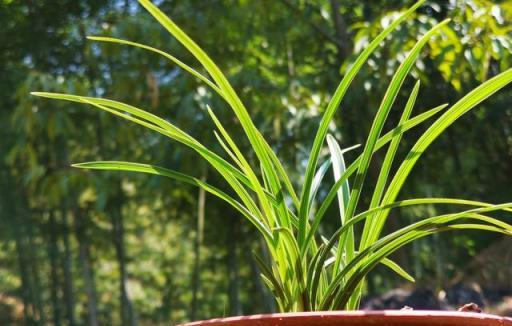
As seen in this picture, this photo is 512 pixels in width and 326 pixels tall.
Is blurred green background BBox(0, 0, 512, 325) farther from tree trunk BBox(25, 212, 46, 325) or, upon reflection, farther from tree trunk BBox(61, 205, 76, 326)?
tree trunk BBox(25, 212, 46, 325)

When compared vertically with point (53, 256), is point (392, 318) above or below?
below

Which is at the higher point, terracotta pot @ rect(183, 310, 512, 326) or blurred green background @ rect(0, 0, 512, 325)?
blurred green background @ rect(0, 0, 512, 325)

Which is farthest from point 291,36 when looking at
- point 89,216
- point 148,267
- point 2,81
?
point 148,267

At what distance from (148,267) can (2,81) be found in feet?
20.8

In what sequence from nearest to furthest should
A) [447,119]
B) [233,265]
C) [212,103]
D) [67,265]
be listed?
[447,119], [212,103], [67,265], [233,265]

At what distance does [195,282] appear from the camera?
5867 mm

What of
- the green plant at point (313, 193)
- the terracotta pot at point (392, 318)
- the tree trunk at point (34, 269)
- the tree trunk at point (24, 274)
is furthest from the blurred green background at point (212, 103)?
the terracotta pot at point (392, 318)

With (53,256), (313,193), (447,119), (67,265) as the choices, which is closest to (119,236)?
(67,265)

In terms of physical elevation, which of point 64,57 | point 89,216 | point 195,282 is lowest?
point 195,282

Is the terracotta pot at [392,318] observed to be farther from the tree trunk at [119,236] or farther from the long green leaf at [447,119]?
the tree trunk at [119,236]

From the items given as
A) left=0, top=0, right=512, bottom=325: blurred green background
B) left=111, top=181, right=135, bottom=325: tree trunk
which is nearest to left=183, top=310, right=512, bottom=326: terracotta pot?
left=0, top=0, right=512, bottom=325: blurred green background

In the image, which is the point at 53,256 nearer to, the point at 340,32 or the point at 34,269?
the point at 34,269

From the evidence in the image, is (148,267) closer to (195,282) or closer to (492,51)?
(195,282)

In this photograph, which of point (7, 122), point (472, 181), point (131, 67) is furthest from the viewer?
point (472, 181)
